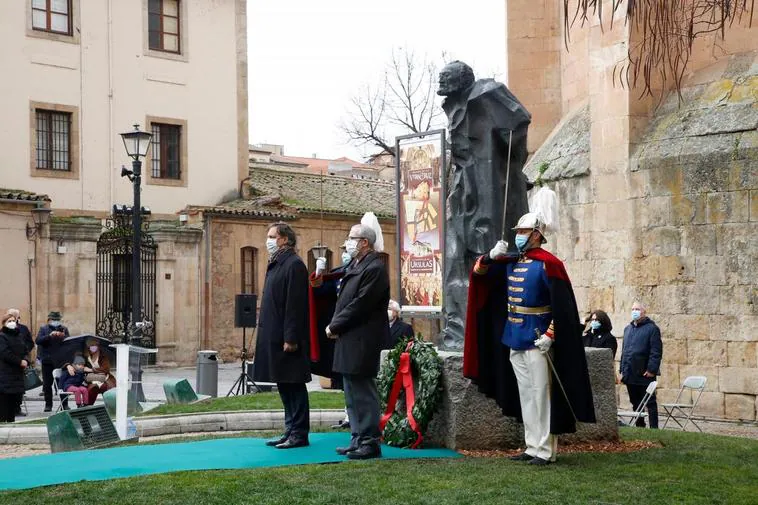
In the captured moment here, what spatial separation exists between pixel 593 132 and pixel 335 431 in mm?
8779

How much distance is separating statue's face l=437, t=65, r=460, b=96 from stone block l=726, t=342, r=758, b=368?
23.9 ft

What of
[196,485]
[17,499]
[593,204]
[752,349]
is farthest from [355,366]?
[593,204]

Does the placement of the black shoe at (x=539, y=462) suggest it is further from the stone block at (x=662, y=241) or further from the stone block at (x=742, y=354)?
the stone block at (x=662, y=241)

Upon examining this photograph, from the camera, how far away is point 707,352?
666 inches

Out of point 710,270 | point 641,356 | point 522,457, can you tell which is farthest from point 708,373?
point 522,457

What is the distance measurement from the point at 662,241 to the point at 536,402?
8.90 meters

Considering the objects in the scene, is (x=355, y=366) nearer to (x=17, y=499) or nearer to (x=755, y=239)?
(x=17, y=499)

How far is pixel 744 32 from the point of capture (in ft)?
59.2

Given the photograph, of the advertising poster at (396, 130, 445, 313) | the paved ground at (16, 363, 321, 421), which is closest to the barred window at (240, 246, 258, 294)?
the paved ground at (16, 363, 321, 421)

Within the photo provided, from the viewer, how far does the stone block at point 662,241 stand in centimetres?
1727

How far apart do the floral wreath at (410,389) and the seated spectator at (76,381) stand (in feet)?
22.1

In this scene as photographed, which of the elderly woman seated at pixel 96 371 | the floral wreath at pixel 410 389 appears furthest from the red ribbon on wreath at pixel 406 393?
the elderly woman seated at pixel 96 371

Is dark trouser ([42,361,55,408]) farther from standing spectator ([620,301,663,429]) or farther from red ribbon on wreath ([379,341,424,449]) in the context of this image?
red ribbon on wreath ([379,341,424,449])

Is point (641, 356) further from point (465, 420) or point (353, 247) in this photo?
point (353, 247)
